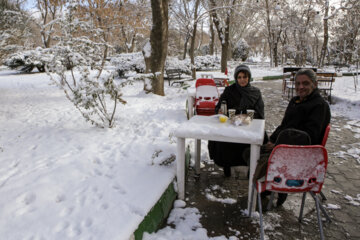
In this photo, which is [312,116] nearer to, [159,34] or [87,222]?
[87,222]

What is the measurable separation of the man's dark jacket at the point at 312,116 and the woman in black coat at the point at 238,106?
2.28ft

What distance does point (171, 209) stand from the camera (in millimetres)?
2906

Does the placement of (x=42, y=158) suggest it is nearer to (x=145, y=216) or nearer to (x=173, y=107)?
(x=145, y=216)

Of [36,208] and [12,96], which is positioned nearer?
[36,208]

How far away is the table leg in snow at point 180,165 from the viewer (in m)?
2.89

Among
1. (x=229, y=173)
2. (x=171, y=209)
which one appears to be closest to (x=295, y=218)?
(x=229, y=173)

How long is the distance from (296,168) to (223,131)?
80cm

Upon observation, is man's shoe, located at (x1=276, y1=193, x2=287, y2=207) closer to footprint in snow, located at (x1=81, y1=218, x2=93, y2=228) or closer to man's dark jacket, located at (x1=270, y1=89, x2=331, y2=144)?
man's dark jacket, located at (x1=270, y1=89, x2=331, y2=144)

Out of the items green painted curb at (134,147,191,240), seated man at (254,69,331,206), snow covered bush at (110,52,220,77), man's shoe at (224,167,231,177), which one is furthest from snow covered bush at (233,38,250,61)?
green painted curb at (134,147,191,240)

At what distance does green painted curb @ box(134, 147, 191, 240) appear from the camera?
228cm

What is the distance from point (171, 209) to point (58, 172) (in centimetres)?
150

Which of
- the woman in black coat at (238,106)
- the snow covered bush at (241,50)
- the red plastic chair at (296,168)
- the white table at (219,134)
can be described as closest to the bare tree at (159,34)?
the woman in black coat at (238,106)

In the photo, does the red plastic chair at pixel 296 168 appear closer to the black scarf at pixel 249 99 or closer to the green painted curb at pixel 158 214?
the green painted curb at pixel 158 214

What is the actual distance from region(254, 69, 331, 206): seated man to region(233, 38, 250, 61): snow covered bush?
3178 centimetres
